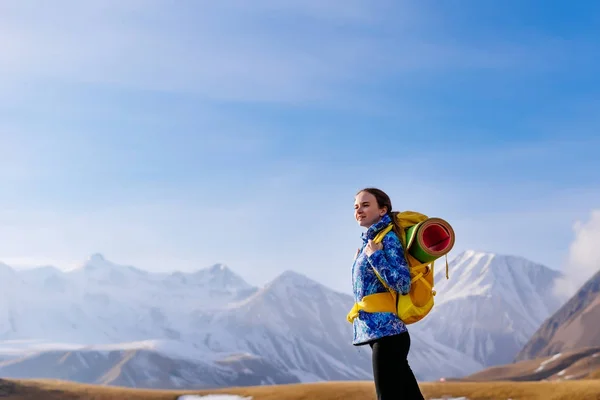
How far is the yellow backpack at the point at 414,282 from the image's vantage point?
8.14 metres

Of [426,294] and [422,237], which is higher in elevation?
[422,237]

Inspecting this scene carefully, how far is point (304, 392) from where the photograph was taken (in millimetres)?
62688

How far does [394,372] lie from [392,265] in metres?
1.33

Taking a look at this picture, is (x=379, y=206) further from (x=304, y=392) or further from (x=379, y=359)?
(x=304, y=392)

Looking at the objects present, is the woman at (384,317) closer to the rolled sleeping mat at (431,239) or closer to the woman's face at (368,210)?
the woman's face at (368,210)

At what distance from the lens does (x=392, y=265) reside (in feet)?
27.2

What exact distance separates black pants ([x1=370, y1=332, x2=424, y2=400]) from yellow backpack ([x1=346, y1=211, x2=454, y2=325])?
1.11ft

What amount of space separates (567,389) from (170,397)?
42713mm

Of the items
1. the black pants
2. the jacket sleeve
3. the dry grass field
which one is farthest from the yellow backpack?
the dry grass field

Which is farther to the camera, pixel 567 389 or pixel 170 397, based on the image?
pixel 170 397

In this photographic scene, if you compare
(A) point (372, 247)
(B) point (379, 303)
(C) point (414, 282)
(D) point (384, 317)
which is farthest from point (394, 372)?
(A) point (372, 247)

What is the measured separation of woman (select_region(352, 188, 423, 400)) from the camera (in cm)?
823

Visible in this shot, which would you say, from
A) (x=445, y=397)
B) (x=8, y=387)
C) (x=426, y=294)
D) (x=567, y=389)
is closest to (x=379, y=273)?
(x=426, y=294)

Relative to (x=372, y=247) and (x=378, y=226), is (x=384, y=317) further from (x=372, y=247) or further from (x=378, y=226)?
(x=378, y=226)
